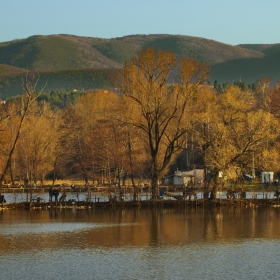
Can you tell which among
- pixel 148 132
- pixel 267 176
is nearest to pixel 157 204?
pixel 148 132

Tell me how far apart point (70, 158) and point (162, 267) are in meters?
62.6

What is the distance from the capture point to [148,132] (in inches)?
2282

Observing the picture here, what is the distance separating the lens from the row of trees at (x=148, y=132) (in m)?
56.9

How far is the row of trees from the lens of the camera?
56.9 meters

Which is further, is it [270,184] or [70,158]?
[70,158]

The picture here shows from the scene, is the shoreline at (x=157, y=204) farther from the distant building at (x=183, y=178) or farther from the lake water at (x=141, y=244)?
the distant building at (x=183, y=178)

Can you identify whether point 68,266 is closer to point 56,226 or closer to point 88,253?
point 88,253

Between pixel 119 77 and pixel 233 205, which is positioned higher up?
pixel 119 77

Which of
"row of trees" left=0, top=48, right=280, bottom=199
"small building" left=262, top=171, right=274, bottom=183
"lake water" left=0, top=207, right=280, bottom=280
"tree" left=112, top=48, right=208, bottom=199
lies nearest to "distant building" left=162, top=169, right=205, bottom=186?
"row of trees" left=0, top=48, right=280, bottom=199

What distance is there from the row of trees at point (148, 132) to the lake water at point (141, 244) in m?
7.79

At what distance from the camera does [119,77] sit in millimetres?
59250

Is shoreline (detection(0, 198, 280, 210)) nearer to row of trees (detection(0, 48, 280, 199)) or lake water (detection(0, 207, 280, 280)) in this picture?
row of trees (detection(0, 48, 280, 199))

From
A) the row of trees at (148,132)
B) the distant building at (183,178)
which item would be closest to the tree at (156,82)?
the row of trees at (148,132)

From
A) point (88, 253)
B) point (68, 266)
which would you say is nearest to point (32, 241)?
point (88, 253)
